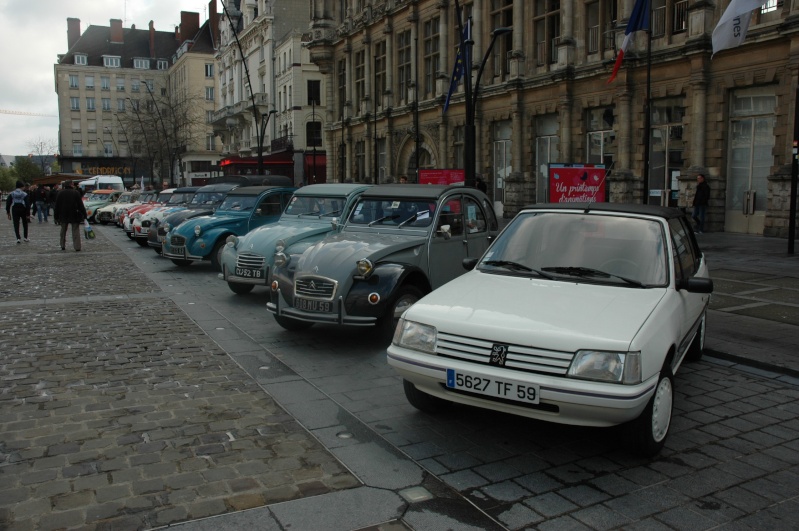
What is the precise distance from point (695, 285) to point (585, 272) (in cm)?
80

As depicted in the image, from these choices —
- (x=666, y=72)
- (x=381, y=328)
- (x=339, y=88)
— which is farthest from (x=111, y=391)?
(x=339, y=88)

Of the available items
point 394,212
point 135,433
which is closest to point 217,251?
point 394,212

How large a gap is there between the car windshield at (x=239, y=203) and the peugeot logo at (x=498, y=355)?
1077cm

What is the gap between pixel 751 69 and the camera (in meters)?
19.8

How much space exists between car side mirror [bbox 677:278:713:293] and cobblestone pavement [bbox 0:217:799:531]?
1.04 meters

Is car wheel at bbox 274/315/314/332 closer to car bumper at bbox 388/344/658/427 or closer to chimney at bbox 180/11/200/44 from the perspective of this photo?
car bumper at bbox 388/344/658/427

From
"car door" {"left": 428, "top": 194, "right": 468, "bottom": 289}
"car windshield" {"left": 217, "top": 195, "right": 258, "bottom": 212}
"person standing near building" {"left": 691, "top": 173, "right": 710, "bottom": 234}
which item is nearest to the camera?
"car door" {"left": 428, "top": 194, "right": 468, "bottom": 289}

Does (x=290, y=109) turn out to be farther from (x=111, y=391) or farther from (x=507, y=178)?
(x=111, y=391)

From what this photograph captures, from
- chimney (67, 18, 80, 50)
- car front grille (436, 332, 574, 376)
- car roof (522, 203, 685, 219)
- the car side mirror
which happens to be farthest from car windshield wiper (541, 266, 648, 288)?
chimney (67, 18, 80, 50)

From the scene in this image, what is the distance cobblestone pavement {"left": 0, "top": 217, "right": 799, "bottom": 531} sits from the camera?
12.7ft

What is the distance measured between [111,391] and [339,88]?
4596 cm

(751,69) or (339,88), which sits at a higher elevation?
(339,88)

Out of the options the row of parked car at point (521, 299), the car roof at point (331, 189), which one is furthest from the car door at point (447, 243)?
the car roof at point (331, 189)

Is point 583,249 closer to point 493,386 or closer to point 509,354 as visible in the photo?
point 509,354
